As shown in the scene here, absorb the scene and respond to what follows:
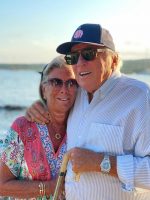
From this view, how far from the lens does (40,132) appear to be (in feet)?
10.1

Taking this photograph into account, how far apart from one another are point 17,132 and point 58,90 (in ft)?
1.19

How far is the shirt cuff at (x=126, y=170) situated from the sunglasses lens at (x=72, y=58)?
1.98ft

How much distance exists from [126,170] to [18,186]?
0.80 m

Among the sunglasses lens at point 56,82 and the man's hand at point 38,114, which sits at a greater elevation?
the sunglasses lens at point 56,82

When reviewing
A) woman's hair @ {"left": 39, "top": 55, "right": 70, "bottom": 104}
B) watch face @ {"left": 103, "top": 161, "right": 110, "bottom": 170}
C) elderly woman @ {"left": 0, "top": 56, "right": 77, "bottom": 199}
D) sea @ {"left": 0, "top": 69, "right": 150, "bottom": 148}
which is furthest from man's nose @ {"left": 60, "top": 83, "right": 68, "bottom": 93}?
sea @ {"left": 0, "top": 69, "right": 150, "bottom": 148}

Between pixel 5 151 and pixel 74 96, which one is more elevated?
pixel 74 96

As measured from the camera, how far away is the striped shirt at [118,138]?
8.29 ft

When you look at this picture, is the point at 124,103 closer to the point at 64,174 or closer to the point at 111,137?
the point at 111,137

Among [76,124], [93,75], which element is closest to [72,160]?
[76,124]

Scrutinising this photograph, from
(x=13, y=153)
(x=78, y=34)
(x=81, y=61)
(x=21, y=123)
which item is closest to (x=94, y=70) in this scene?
(x=81, y=61)

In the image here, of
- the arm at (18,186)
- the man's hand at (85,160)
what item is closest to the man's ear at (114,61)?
the man's hand at (85,160)

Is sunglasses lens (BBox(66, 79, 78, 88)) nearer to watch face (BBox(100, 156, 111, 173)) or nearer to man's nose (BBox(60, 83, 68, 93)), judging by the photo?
man's nose (BBox(60, 83, 68, 93))

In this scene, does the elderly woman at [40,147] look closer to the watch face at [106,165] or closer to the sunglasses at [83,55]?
the sunglasses at [83,55]

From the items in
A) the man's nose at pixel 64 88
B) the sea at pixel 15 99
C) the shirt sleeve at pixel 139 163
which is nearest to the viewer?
the shirt sleeve at pixel 139 163
